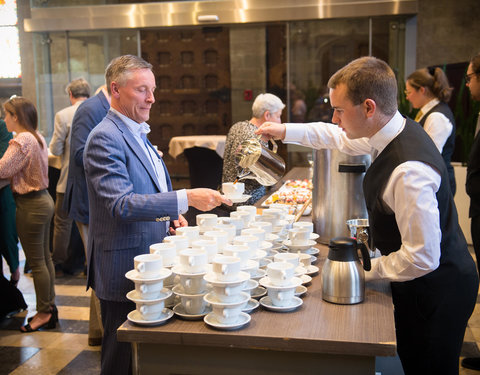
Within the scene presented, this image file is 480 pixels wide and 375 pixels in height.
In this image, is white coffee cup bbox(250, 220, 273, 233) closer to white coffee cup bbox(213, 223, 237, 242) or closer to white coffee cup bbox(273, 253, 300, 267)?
white coffee cup bbox(213, 223, 237, 242)

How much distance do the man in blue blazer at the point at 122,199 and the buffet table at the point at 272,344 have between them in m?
0.51

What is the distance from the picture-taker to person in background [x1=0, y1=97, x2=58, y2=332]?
357cm

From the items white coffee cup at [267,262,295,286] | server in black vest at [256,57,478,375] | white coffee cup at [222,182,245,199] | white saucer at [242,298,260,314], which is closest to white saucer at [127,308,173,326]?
white saucer at [242,298,260,314]

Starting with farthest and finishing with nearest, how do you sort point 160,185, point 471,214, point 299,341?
point 471,214, point 160,185, point 299,341

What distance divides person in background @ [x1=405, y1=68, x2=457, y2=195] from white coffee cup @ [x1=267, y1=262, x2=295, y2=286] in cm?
251

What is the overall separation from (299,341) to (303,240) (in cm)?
68

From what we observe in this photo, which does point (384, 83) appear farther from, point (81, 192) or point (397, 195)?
point (81, 192)

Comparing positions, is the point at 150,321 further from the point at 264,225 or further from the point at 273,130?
the point at 273,130

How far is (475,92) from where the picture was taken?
10.4ft

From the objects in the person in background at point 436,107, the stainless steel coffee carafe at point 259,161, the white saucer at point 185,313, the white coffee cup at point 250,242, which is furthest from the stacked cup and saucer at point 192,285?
the person in background at point 436,107

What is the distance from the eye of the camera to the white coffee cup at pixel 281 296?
1603 mm

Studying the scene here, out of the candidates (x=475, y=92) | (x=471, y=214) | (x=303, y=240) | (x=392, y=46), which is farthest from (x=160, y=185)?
(x=392, y=46)

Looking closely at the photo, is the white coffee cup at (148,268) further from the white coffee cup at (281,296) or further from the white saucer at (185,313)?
the white coffee cup at (281,296)

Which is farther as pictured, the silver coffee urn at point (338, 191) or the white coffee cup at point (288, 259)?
the silver coffee urn at point (338, 191)
